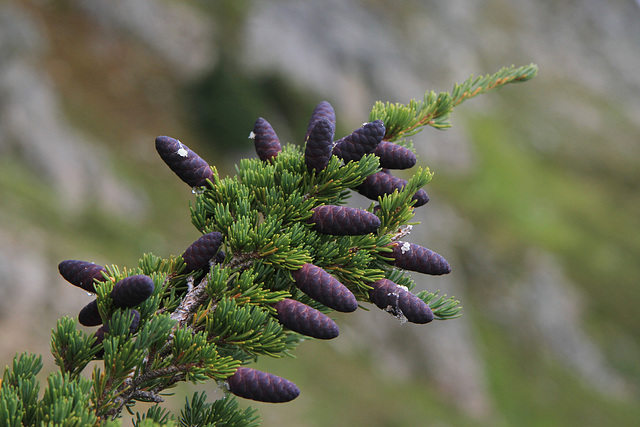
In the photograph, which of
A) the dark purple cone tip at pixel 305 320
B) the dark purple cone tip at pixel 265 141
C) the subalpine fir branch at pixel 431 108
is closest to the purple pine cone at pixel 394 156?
the subalpine fir branch at pixel 431 108

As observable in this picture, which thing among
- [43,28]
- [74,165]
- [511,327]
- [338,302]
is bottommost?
[338,302]

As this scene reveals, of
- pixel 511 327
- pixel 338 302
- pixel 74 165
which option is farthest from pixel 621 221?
pixel 338 302

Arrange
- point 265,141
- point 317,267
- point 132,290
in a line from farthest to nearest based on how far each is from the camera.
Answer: point 265,141
point 317,267
point 132,290

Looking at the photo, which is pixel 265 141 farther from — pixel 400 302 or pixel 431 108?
pixel 400 302

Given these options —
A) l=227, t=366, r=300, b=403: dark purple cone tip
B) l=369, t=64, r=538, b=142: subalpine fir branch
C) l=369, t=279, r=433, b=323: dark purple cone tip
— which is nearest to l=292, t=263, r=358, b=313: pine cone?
l=369, t=279, r=433, b=323: dark purple cone tip

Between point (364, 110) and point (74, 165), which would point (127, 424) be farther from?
point (364, 110)

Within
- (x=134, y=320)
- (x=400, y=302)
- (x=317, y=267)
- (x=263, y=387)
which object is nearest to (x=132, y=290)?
(x=134, y=320)
